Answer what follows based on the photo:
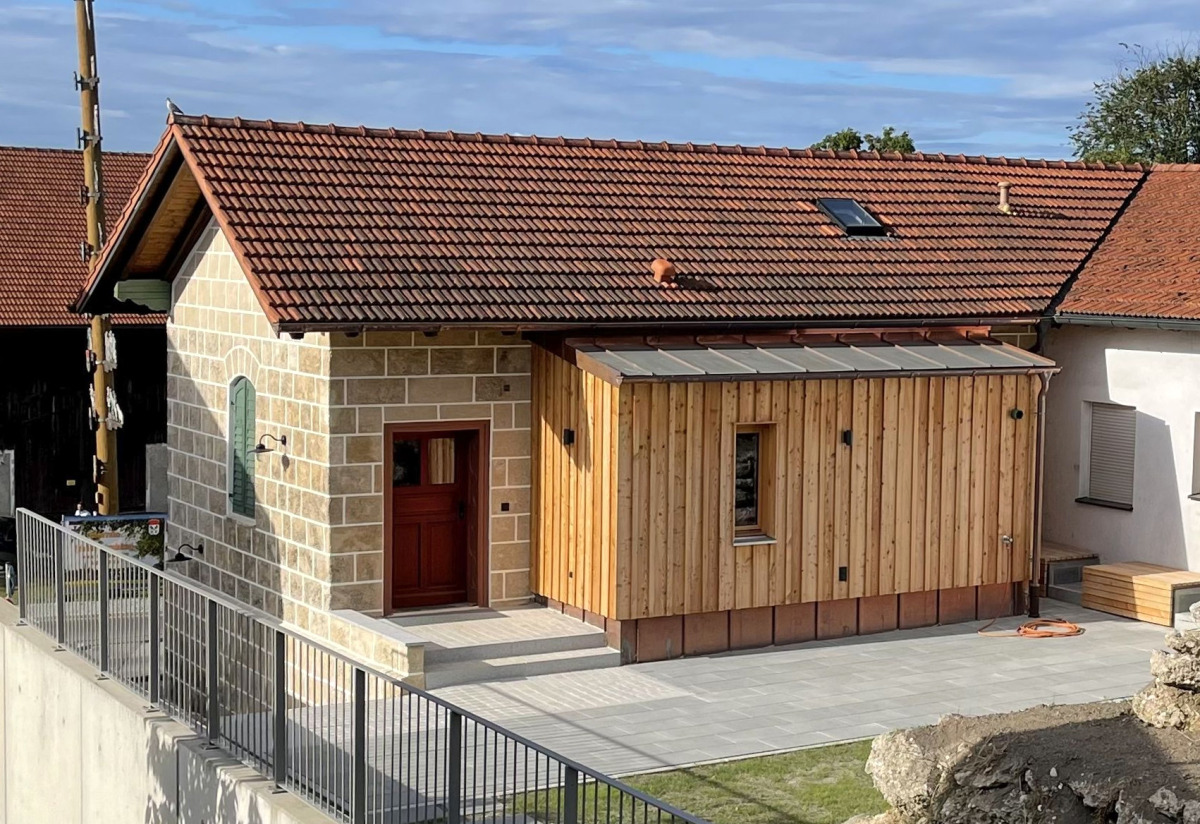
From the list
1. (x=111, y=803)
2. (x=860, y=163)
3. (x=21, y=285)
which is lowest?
(x=111, y=803)

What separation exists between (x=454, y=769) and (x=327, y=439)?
7864mm

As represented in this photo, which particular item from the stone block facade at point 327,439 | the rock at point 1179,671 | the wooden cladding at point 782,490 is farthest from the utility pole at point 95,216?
the rock at point 1179,671

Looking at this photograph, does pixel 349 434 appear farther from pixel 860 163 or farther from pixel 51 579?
pixel 860 163

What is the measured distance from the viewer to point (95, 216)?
2095cm

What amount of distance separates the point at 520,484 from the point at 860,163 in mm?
7612

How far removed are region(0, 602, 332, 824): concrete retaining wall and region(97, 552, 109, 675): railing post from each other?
167 mm

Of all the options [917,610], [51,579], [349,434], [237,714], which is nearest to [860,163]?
[917,610]

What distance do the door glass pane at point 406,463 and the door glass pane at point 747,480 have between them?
3437mm

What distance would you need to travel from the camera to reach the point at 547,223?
18.8 m

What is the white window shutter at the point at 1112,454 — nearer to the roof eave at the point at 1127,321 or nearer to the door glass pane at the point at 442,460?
the roof eave at the point at 1127,321

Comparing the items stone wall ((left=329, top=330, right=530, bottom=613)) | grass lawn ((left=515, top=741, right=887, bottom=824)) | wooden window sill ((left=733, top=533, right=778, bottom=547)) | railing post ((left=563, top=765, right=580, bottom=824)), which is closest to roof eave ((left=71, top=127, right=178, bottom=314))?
stone wall ((left=329, top=330, right=530, bottom=613))

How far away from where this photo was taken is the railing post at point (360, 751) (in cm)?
984

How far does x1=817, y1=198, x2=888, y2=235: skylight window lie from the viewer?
813 inches

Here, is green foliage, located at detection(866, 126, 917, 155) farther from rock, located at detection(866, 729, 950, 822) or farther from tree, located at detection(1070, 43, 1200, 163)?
rock, located at detection(866, 729, 950, 822)
